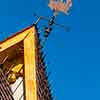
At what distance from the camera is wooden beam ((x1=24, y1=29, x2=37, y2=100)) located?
132 feet

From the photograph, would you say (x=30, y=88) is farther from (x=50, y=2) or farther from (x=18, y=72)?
(x=50, y=2)

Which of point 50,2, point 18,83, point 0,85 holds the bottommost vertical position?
point 0,85

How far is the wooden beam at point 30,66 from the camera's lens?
40.3 metres

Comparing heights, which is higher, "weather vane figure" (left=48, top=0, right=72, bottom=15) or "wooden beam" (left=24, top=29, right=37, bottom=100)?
"weather vane figure" (left=48, top=0, right=72, bottom=15)

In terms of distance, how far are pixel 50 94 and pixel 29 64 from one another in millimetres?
4464

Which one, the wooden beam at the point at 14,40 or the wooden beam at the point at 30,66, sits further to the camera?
the wooden beam at the point at 14,40

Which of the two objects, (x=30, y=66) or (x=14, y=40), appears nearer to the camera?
(x=30, y=66)

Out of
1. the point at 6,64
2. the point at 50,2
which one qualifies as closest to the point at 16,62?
the point at 6,64

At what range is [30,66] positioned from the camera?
4184cm

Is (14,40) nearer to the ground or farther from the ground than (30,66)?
farther from the ground

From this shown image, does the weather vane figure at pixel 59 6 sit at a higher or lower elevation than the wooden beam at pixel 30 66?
higher

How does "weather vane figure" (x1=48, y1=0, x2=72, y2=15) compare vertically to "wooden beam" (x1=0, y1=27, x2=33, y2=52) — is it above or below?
above

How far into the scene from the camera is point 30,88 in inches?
1598

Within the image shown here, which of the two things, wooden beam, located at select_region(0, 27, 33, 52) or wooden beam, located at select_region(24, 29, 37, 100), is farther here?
wooden beam, located at select_region(0, 27, 33, 52)
